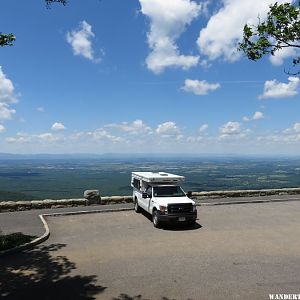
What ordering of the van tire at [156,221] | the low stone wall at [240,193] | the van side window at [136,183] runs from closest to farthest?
the van tire at [156,221] → the van side window at [136,183] → the low stone wall at [240,193]

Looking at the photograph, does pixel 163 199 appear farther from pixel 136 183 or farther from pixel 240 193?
pixel 240 193

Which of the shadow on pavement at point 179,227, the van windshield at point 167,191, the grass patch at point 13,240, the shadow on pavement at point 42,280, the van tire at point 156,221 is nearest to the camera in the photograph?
the shadow on pavement at point 42,280

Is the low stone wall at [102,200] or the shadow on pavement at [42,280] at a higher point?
the low stone wall at [102,200]

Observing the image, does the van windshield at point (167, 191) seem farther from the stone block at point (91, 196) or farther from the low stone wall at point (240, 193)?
the low stone wall at point (240, 193)

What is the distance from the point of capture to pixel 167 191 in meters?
19.2

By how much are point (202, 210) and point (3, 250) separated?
1208 centimetres

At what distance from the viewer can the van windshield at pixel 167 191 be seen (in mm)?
18969

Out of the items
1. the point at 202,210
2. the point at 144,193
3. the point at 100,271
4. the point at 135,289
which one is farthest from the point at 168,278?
the point at 202,210

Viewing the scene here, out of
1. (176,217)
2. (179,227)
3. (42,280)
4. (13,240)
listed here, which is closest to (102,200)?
(179,227)

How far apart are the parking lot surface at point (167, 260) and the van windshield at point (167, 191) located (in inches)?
59.1

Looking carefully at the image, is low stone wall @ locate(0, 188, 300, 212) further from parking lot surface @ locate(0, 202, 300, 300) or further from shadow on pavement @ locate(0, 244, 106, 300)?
shadow on pavement @ locate(0, 244, 106, 300)

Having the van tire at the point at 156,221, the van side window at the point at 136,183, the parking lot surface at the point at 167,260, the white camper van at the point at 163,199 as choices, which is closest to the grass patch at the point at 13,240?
the parking lot surface at the point at 167,260

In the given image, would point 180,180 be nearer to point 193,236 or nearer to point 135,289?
point 193,236

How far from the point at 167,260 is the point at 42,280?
387 centimetres
